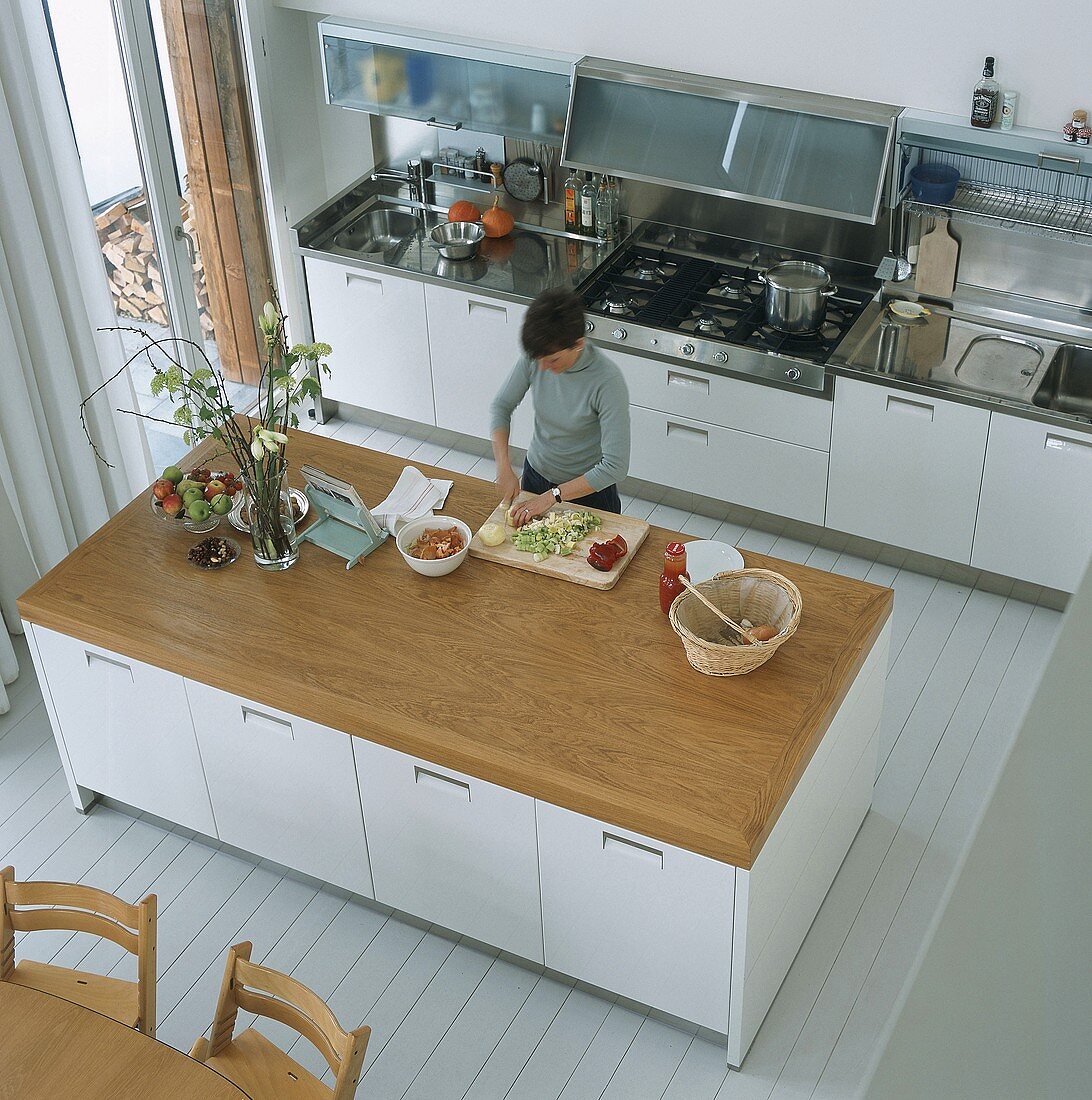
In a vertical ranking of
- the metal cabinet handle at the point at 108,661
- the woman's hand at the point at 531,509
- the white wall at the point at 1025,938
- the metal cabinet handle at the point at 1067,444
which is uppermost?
the white wall at the point at 1025,938

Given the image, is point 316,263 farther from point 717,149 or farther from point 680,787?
point 680,787

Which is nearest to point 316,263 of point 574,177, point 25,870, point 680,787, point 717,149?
point 574,177

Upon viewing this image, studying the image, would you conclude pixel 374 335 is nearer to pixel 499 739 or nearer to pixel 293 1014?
pixel 499 739

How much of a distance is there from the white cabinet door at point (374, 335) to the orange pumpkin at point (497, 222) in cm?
40

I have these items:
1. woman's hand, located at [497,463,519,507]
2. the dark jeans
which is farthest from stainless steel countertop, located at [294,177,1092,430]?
woman's hand, located at [497,463,519,507]

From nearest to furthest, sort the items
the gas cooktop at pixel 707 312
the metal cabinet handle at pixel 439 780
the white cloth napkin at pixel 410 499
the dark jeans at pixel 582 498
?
the metal cabinet handle at pixel 439 780 < the white cloth napkin at pixel 410 499 < the dark jeans at pixel 582 498 < the gas cooktop at pixel 707 312

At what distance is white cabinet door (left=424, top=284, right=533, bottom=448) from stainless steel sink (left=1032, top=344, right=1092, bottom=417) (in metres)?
1.96

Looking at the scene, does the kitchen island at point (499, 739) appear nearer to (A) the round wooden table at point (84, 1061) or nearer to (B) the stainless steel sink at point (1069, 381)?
(A) the round wooden table at point (84, 1061)

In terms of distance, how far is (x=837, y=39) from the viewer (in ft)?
14.7

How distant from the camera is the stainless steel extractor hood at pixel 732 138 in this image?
14.8ft

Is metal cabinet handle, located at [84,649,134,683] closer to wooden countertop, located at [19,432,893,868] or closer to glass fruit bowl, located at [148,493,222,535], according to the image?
wooden countertop, located at [19,432,893,868]

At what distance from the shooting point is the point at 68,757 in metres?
4.00

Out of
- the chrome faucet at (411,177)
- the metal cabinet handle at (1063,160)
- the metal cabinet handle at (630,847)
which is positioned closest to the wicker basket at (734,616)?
the metal cabinet handle at (630,847)

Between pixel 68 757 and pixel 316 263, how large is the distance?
239cm
